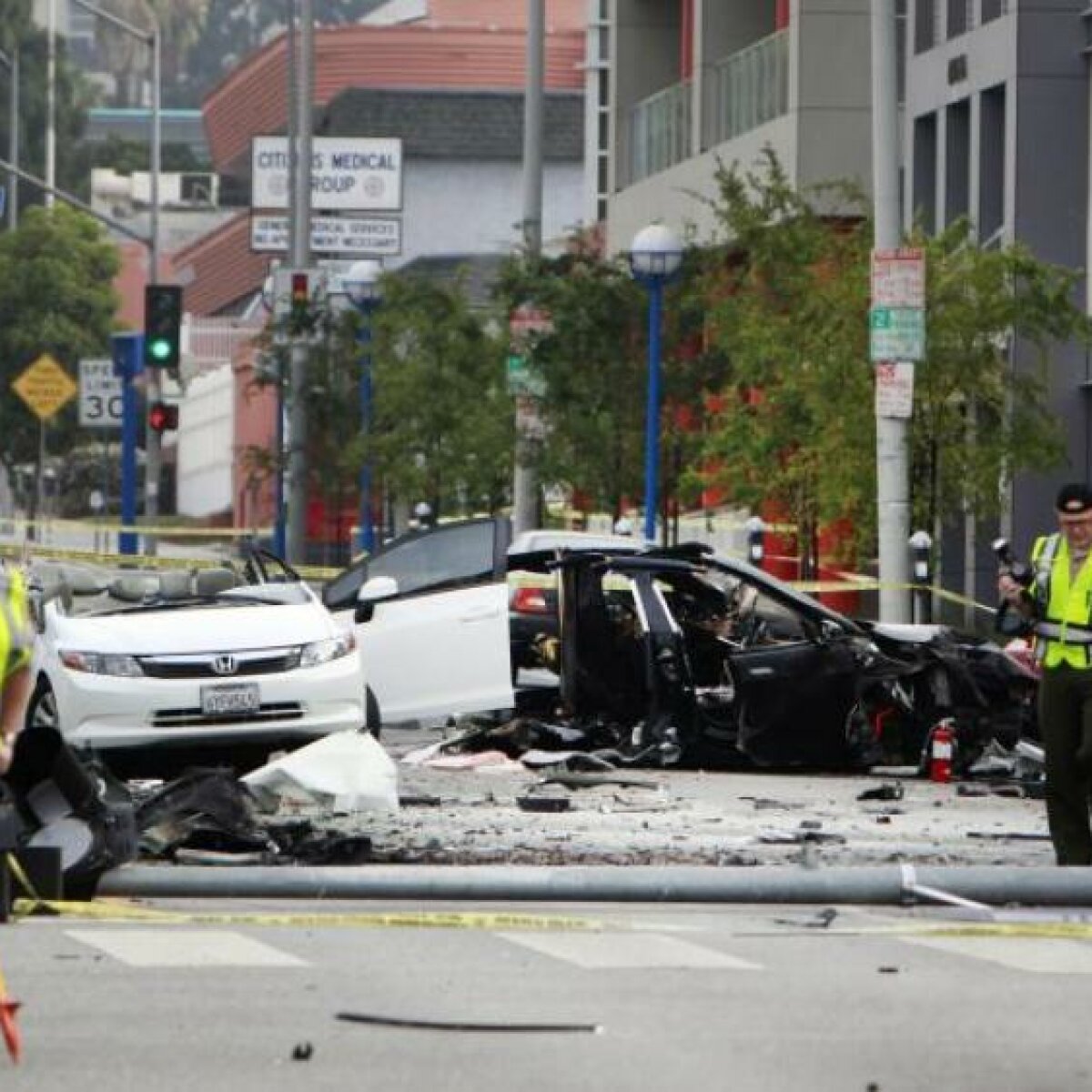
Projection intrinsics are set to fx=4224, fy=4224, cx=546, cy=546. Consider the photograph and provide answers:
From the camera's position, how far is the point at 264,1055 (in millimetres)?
11555

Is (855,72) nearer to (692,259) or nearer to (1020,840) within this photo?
(692,259)

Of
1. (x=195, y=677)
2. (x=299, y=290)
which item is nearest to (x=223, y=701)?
(x=195, y=677)

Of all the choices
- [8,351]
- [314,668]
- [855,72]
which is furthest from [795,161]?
[8,351]

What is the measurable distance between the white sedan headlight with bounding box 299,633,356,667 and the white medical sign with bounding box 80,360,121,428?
144 feet

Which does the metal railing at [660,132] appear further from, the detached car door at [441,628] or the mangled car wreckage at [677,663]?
the mangled car wreckage at [677,663]

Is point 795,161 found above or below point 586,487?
above

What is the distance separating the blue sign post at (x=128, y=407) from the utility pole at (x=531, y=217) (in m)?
10.9

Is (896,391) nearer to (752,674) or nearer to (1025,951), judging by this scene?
(752,674)

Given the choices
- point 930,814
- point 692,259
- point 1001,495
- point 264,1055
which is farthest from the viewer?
point 692,259

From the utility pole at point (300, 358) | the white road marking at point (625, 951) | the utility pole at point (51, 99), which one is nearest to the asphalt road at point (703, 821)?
the white road marking at point (625, 951)

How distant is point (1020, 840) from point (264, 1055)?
28.9ft

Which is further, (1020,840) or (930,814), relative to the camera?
(930,814)

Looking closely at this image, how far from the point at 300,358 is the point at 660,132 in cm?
593

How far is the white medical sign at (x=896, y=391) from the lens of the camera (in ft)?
93.5
